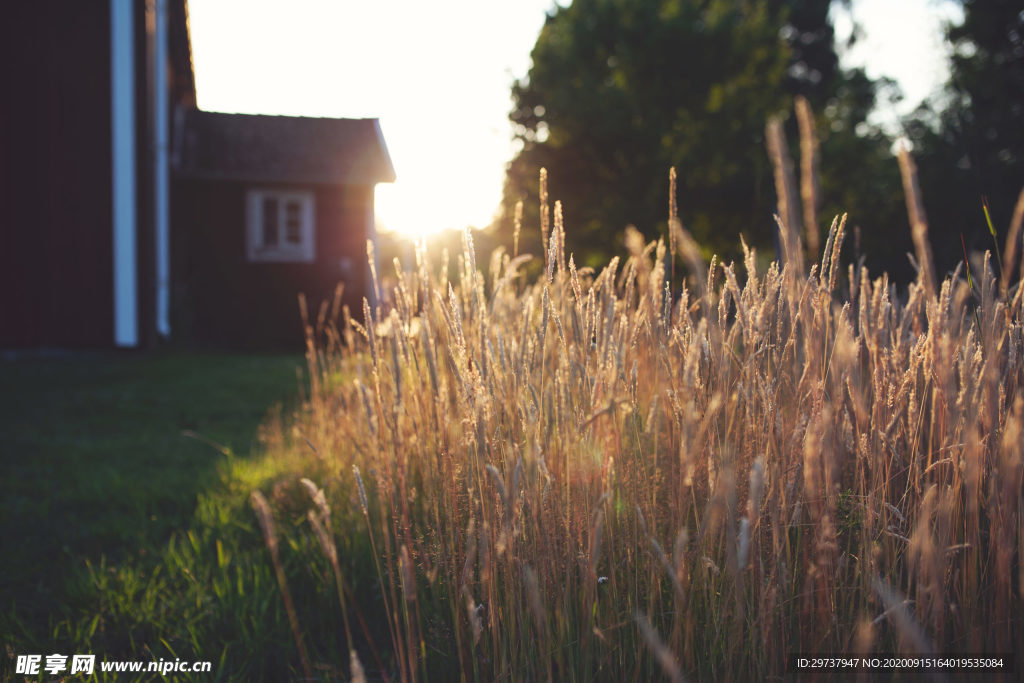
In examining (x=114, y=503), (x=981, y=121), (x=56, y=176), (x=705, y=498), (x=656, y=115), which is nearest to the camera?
(x=705, y=498)

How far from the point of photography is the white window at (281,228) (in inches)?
480

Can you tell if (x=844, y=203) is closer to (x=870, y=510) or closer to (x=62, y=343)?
(x=62, y=343)

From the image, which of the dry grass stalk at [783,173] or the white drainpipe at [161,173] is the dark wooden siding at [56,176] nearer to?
the white drainpipe at [161,173]

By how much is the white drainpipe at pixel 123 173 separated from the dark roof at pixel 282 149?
3.39 meters

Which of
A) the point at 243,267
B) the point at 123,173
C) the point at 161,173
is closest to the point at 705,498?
the point at 123,173

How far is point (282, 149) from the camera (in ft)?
41.3

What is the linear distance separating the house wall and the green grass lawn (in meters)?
5.35

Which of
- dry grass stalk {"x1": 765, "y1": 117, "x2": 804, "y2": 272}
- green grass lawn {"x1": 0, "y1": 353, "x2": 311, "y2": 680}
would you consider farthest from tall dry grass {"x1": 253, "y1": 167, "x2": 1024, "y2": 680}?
green grass lawn {"x1": 0, "y1": 353, "x2": 311, "y2": 680}

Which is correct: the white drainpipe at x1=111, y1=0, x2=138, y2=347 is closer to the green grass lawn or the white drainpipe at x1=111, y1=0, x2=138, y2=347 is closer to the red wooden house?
the red wooden house

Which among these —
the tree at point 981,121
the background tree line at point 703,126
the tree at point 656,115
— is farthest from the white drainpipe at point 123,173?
the tree at point 981,121

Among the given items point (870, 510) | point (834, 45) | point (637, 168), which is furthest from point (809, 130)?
point (834, 45)

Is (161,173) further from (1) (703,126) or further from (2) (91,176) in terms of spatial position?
(1) (703,126)

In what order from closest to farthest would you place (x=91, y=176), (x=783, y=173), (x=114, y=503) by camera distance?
(x=783, y=173) < (x=114, y=503) < (x=91, y=176)

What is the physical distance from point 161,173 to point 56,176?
2.20 metres
